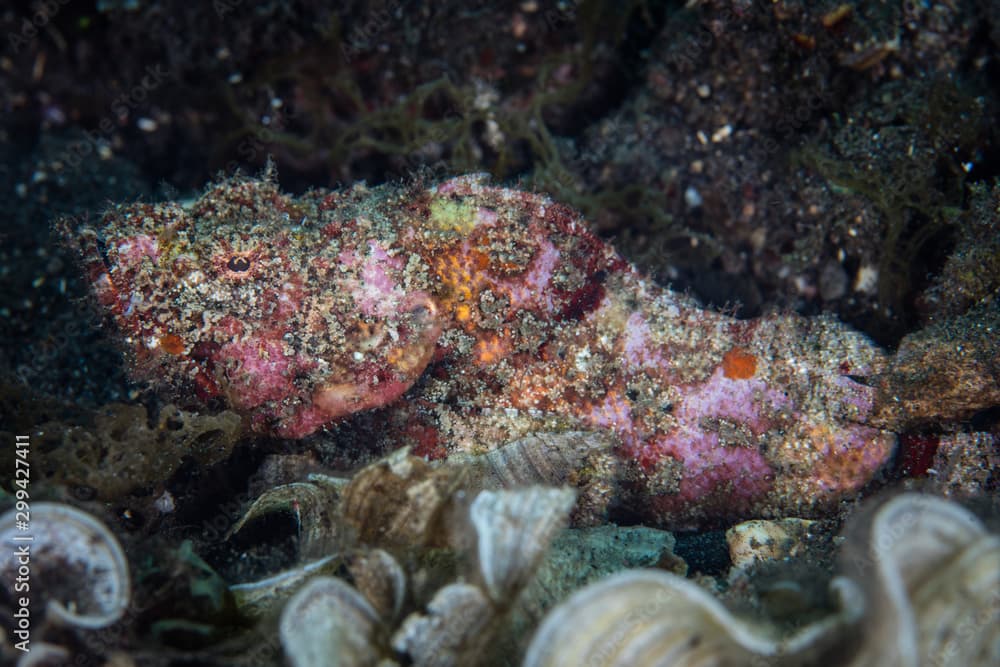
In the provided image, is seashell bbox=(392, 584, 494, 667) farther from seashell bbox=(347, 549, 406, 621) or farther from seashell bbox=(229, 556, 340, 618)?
seashell bbox=(229, 556, 340, 618)

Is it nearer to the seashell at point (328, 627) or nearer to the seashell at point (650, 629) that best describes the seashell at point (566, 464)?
the seashell at point (328, 627)

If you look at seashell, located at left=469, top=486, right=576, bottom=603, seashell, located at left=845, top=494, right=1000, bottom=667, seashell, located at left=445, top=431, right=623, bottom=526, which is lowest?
seashell, located at left=445, top=431, right=623, bottom=526

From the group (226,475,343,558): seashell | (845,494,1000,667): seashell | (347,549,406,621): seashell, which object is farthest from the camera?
(226,475,343,558): seashell

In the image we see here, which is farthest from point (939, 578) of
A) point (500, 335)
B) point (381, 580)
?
point (500, 335)

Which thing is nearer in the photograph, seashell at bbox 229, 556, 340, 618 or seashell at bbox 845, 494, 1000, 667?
seashell at bbox 845, 494, 1000, 667

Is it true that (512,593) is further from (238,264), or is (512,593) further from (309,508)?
(238,264)

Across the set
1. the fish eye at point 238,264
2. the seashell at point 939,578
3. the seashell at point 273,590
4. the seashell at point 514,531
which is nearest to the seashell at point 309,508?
the seashell at point 273,590

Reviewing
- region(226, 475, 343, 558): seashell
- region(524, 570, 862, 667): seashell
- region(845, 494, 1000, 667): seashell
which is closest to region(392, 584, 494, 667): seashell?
region(524, 570, 862, 667): seashell

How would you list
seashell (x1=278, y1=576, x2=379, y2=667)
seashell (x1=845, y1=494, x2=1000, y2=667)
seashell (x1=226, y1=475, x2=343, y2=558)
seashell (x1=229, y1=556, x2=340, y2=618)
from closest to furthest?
seashell (x1=845, y1=494, x2=1000, y2=667)
seashell (x1=278, y1=576, x2=379, y2=667)
seashell (x1=229, y1=556, x2=340, y2=618)
seashell (x1=226, y1=475, x2=343, y2=558)

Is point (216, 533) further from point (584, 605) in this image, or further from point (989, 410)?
point (989, 410)
